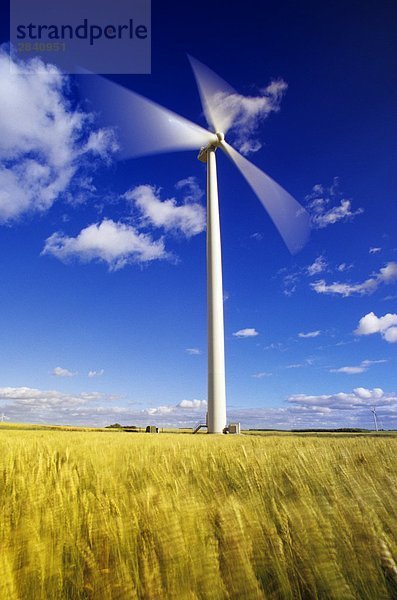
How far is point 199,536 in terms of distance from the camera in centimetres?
408

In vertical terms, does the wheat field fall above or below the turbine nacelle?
below

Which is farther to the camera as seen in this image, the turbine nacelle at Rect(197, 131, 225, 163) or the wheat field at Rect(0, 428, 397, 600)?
the turbine nacelle at Rect(197, 131, 225, 163)

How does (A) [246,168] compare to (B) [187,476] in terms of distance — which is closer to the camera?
(B) [187,476]

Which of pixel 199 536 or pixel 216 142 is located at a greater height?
pixel 216 142

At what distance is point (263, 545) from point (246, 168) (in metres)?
39.8

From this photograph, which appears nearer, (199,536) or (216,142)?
(199,536)

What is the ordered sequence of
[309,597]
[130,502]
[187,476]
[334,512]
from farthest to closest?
[187,476] < [130,502] < [334,512] < [309,597]

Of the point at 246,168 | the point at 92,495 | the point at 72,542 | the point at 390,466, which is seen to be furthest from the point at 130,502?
the point at 246,168

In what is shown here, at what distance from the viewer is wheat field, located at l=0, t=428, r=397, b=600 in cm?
355

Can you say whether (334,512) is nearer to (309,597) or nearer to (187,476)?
(309,597)

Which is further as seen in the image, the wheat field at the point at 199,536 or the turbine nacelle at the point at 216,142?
the turbine nacelle at the point at 216,142

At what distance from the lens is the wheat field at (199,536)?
3.55 meters

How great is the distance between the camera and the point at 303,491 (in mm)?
5305

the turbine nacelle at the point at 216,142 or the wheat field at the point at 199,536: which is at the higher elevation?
the turbine nacelle at the point at 216,142
